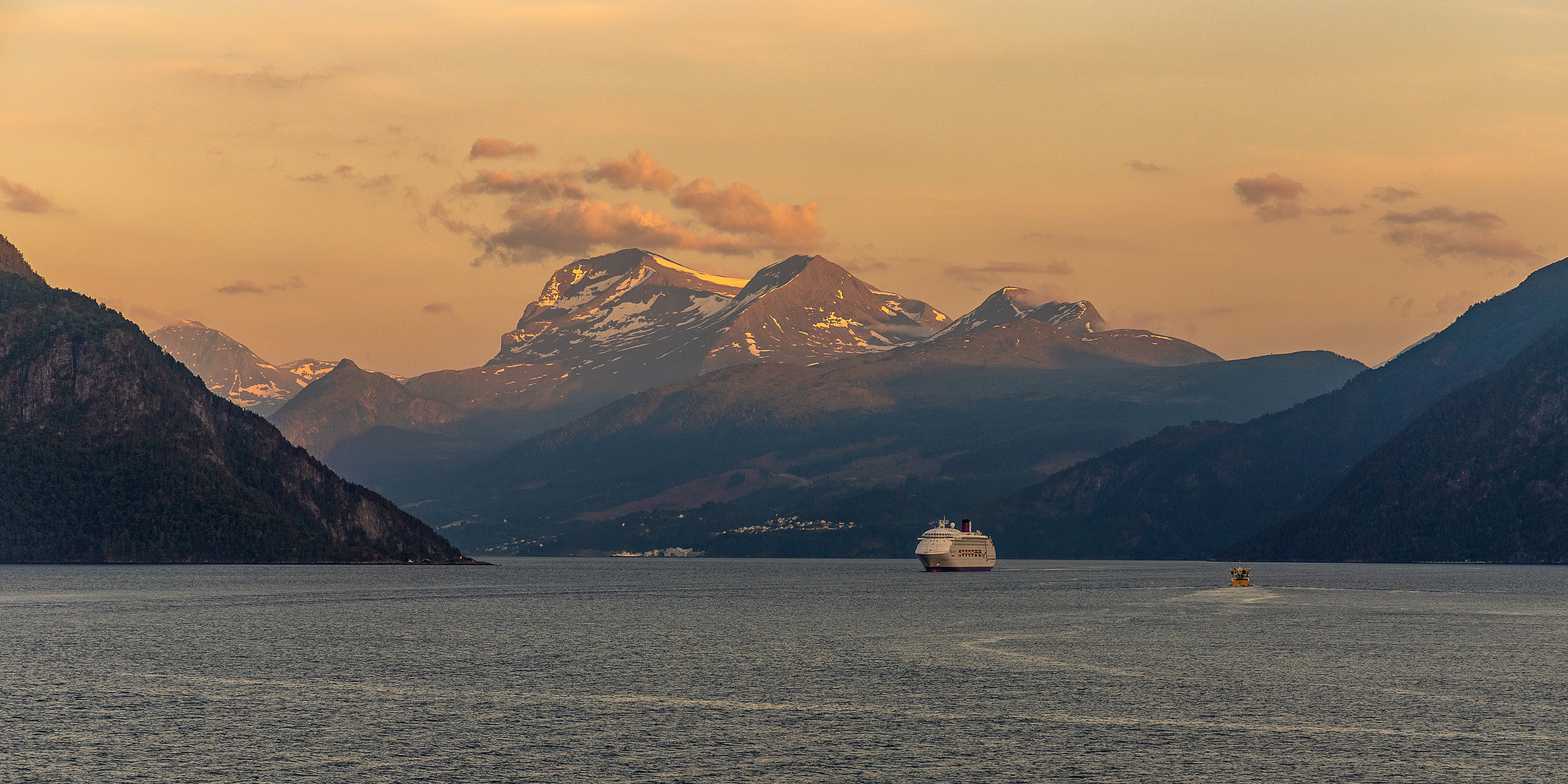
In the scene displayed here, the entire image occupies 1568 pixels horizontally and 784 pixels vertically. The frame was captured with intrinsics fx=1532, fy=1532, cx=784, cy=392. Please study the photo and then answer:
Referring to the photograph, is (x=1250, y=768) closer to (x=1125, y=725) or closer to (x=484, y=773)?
(x=1125, y=725)

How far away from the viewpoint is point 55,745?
3538 inches

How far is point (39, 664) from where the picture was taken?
5413 inches

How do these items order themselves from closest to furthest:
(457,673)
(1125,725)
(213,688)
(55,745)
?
1. (55,745)
2. (1125,725)
3. (213,688)
4. (457,673)

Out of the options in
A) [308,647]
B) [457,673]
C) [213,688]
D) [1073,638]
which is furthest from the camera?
[1073,638]

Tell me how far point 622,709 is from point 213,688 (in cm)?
3555

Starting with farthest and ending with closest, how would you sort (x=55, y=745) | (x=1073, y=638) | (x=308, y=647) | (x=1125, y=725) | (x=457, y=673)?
(x=1073, y=638) → (x=308, y=647) → (x=457, y=673) → (x=1125, y=725) → (x=55, y=745)

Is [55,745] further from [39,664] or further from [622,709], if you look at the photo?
[39,664]

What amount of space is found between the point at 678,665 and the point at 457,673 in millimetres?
19858

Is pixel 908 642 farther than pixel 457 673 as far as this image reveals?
Yes

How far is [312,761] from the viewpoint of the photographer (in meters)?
85.3

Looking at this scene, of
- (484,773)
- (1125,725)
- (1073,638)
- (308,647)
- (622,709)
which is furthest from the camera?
(1073,638)

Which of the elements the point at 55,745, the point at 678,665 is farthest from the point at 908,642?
the point at 55,745

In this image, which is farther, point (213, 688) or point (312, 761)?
point (213, 688)

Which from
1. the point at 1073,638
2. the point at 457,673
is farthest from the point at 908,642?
the point at 457,673
